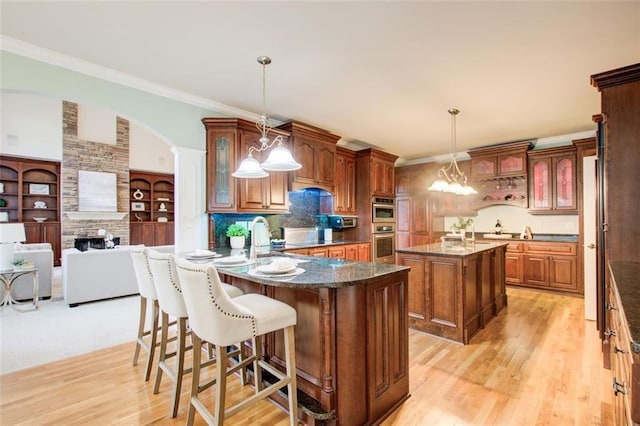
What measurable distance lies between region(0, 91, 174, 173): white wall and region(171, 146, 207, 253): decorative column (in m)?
4.03

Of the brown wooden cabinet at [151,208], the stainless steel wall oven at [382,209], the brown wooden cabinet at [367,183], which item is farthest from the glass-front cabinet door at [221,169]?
the brown wooden cabinet at [151,208]

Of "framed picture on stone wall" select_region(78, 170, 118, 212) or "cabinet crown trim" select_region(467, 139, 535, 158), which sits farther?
"framed picture on stone wall" select_region(78, 170, 118, 212)

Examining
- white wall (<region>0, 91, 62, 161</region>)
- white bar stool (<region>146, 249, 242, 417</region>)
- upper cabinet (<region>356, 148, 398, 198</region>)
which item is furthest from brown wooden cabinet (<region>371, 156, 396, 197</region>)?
white wall (<region>0, 91, 62, 161</region>)

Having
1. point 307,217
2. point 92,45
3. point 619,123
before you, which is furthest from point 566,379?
point 92,45

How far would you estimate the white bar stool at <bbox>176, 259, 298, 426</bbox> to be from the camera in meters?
1.58

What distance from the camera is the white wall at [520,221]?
17.7 ft

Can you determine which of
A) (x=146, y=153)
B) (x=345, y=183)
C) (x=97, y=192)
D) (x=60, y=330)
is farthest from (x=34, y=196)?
(x=345, y=183)

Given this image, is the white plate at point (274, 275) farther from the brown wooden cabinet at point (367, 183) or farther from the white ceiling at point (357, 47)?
the brown wooden cabinet at point (367, 183)

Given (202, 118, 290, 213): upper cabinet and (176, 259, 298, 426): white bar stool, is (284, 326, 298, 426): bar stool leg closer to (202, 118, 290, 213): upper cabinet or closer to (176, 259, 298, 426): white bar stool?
(176, 259, 298, 426): white bar stool

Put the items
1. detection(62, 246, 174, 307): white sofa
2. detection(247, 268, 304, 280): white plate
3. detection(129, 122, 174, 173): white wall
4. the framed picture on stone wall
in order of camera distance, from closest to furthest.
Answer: detection(247, 268, 304, 280): white plate
detection(62, 246, 174, 307): white sofa
the framed picture on stone wall
detection(129, 122, 174, 173): white wall

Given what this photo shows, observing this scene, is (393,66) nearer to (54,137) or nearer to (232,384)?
(232,384)

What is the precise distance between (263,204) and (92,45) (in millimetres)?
2308

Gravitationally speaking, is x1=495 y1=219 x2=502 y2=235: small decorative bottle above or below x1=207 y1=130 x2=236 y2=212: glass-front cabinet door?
below

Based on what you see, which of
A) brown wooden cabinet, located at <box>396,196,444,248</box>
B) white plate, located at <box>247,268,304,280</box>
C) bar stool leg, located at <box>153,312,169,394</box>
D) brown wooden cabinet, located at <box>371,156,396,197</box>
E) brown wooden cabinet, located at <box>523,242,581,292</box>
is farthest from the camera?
brown wooden cabinet, located at <box>396,196,444,248</box>
